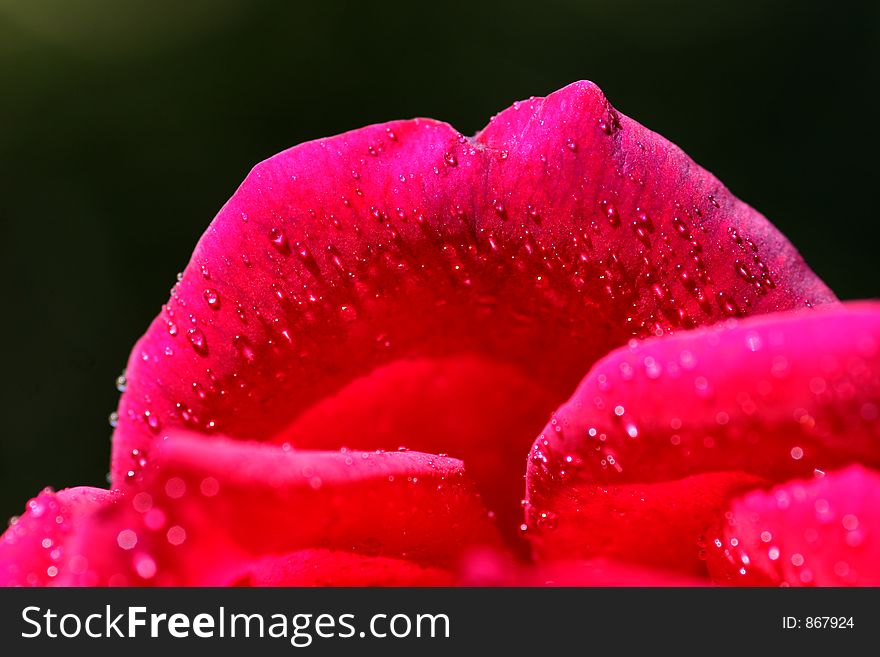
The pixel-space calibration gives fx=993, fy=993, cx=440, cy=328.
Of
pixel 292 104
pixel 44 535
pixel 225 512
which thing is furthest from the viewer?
pixel 292 104

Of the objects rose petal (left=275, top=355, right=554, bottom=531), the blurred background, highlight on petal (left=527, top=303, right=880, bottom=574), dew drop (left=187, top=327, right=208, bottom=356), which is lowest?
highlight on petal (left=527, top=303, right=880, bottom=574)

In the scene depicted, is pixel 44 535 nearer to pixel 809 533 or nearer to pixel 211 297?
pixel 211 297

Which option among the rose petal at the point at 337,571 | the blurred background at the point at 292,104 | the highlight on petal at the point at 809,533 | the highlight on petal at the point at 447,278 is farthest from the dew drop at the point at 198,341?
the blurred background at the point at 292,104

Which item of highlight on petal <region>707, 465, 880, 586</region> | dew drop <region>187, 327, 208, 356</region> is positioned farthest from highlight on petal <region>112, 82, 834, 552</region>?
highlight on petal <region>707, 465, 880, 586</region>

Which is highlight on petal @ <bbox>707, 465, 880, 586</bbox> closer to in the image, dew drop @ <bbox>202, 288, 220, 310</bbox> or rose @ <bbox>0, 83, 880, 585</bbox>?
rose @ <bbox>0, 83, 880, 585</bbox>

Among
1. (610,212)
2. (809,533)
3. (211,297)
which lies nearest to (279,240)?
(211,297)

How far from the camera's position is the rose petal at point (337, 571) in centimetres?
33

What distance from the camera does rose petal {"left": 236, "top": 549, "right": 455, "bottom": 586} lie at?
0.33 metres

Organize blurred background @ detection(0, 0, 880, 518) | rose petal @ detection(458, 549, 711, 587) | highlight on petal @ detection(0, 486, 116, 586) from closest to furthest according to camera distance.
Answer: rose petal @ detection(458, 549, 711, 587)
highlight on petal @ detection(0, 486, 116, 586)
blurred background @ detection(0, 0, 880, 518)

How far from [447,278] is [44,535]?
0.20 metres

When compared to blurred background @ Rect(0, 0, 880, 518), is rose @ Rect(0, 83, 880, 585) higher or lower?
lower

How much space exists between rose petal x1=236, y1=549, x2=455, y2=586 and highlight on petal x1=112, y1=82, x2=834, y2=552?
8 cm

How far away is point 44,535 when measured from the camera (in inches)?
15.8

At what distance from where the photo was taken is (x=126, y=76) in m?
1.21
